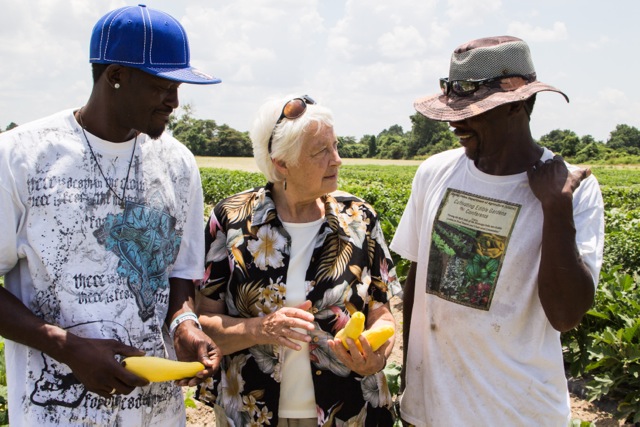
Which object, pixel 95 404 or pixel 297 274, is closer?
pixel 95 404

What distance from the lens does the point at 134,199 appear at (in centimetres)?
201

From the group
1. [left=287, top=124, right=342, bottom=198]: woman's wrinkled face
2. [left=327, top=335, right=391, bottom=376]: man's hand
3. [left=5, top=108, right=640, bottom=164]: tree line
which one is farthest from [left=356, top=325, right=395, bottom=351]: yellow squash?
[left=5, top=108, right=640, bottom=164]: tree line

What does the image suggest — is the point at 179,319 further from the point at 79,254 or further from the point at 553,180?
the point at 553,180

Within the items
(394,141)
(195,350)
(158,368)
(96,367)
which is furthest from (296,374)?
(394,141)

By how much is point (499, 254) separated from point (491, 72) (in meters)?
0.64

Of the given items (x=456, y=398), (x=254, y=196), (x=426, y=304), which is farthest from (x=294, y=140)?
(x=456, y=398)

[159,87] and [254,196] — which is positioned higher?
[159,87]

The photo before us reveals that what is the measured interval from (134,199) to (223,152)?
74.4 meters

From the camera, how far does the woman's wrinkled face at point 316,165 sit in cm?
235

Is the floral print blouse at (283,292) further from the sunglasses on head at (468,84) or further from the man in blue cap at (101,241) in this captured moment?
the sunglasses on head at (468,84)

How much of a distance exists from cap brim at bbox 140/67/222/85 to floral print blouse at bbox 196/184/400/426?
1.94 ft

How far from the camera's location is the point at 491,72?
2035 mm

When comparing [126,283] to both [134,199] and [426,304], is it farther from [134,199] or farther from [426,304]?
[426,304]

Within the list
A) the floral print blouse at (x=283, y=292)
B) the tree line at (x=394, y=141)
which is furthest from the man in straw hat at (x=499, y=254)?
the tree line at (x=394, y=141)
